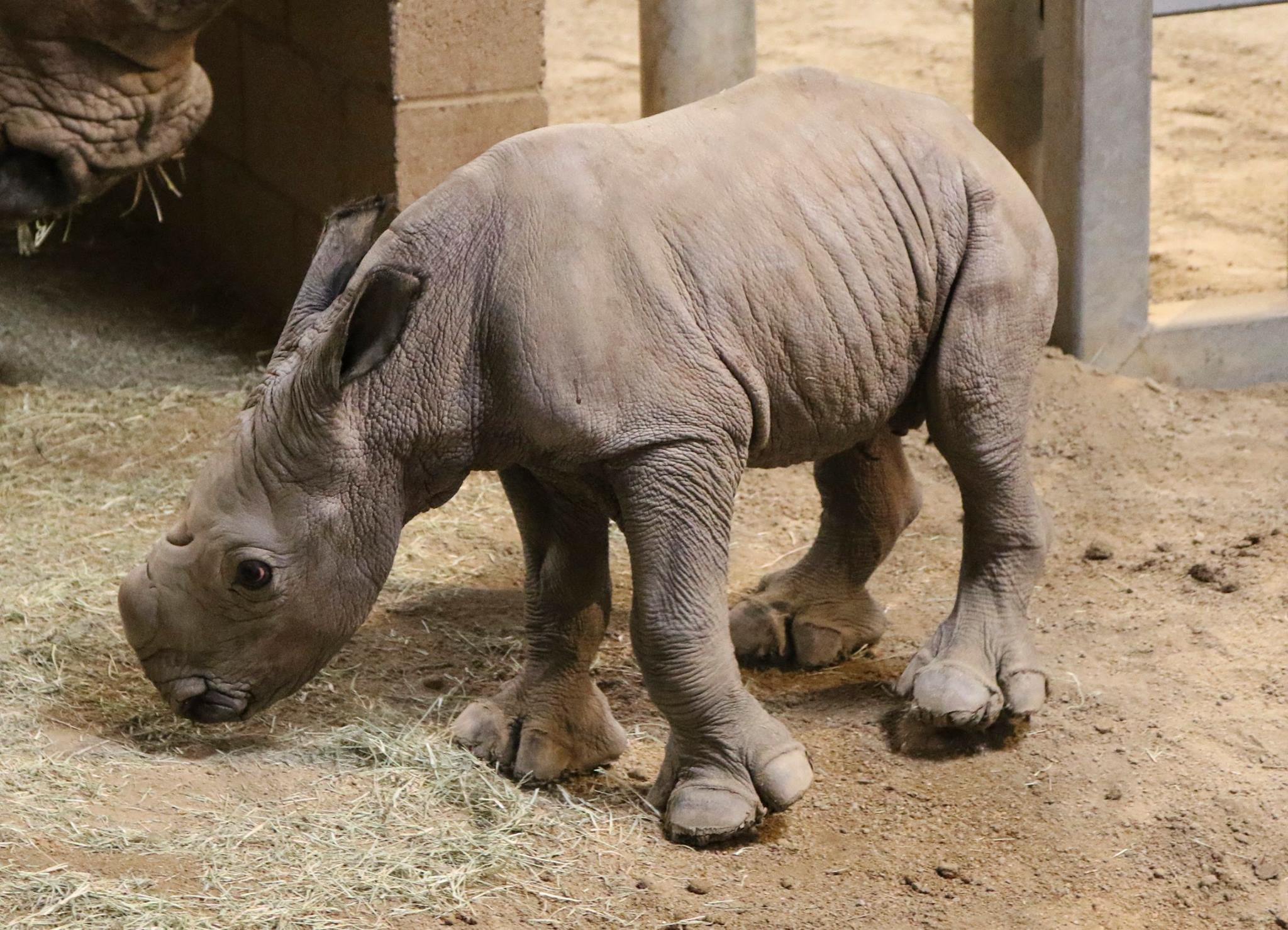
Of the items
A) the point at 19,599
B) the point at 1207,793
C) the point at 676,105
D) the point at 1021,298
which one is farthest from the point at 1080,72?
the point at 19,599

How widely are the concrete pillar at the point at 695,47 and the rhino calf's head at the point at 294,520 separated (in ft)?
10.7

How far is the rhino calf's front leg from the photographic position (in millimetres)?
4156

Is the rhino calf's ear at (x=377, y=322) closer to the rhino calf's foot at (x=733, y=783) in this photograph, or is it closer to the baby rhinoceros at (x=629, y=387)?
the baby rhinoceros at (x=629, y=387)

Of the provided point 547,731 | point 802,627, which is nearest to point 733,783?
point 547,731

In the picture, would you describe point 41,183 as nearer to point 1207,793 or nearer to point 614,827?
point 614,827

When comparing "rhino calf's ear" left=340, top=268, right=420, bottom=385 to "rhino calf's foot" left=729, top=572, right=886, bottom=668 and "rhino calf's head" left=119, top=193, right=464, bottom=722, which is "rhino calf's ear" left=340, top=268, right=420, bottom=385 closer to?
"rhino calf's head" left=119, top=193, right=464, bottom=722

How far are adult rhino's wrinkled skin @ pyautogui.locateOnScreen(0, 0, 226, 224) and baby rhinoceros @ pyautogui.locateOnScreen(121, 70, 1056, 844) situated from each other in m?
1.55

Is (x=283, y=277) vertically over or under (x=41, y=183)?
under

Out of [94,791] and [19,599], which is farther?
[19,599]

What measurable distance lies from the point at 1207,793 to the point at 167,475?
4.24 m

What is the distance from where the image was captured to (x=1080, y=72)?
287 inches

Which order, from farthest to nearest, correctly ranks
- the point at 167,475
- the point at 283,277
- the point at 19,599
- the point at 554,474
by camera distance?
the point at 283,277
the point at 167,475
the point at 19,599
the point at 554,474

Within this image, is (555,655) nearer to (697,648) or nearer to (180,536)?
(697,648)

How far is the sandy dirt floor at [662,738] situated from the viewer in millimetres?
4070
